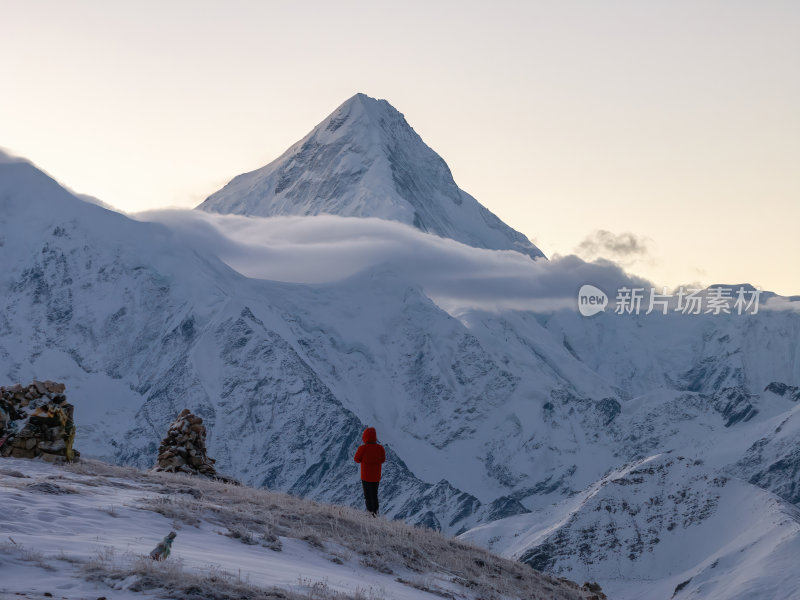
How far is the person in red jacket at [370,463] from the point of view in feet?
108

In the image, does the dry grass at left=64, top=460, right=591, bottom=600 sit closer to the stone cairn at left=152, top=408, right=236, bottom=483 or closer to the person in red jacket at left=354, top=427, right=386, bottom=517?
the person in red jacket at left=354, top=427, right=386, bottom=517

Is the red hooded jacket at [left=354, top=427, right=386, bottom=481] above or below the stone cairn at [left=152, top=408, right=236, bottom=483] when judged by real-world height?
above

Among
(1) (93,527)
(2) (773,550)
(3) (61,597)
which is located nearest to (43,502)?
(1) (93,527)

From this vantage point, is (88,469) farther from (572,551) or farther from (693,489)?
(693,489)

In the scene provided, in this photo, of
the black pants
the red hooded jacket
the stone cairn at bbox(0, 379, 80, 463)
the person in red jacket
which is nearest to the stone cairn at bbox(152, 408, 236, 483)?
the stone cairn at bbox(0, 379, 80, 463)

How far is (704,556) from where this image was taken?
167 m

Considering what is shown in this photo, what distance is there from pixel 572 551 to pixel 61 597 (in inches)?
6498

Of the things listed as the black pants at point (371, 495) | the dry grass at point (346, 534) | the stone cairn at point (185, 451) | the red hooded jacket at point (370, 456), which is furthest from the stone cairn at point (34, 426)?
the black pants at point (371, 495)

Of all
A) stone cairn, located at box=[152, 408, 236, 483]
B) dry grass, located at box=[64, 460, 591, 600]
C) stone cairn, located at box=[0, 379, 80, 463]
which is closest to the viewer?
dry grass, located at box=[64, 460, 591, 600]

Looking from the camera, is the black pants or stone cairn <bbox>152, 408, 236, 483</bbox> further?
Result: stone cairn <bbox>152, 408, 236, 483</bbox>

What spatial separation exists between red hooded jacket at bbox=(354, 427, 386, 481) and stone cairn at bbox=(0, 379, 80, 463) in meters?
7.85

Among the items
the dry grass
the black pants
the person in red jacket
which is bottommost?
the dry grass

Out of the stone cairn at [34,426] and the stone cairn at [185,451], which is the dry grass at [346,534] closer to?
the stone cairn at [34,426]

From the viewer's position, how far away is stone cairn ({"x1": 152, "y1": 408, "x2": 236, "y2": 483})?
1593 inches
